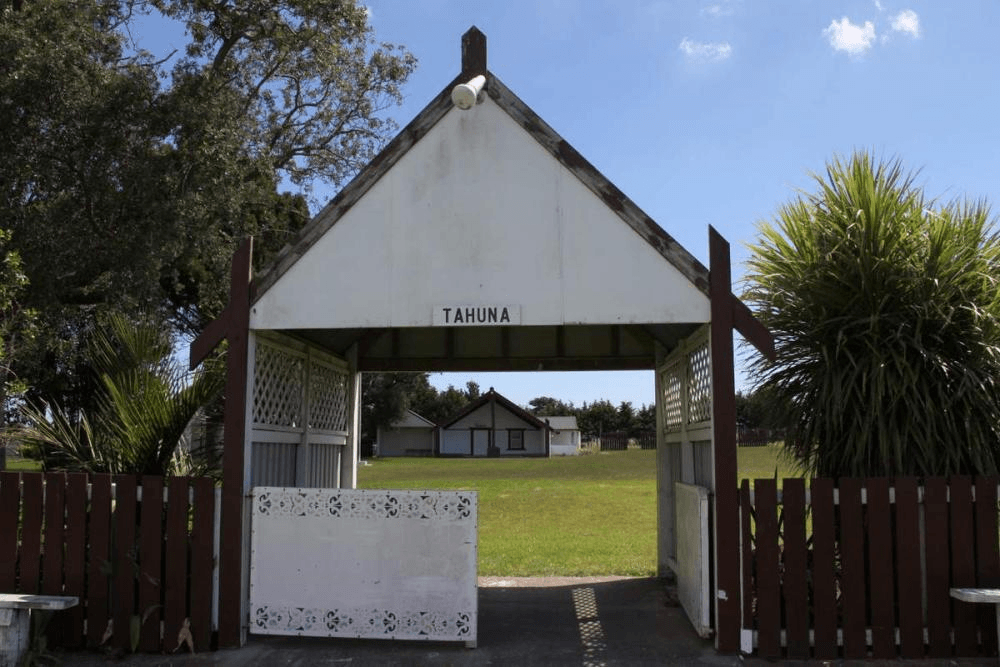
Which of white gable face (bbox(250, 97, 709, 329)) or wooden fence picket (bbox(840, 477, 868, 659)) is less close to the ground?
white gable face (bbox(250, 97, 709, 329))

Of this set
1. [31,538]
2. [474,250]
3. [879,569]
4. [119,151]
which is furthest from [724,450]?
[119,151]

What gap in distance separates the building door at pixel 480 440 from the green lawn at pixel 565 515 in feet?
97.1

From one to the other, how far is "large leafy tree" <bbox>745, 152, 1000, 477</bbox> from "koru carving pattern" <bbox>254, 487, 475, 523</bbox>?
3101mm

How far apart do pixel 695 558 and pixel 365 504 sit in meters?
2.65

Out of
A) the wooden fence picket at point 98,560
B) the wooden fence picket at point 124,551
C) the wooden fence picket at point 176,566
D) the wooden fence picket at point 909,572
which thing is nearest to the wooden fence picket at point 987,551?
the wooden fence picket at point 909,572

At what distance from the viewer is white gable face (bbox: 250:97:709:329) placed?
6.91 meters

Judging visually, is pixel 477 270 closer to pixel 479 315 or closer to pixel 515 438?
pixel 479 315

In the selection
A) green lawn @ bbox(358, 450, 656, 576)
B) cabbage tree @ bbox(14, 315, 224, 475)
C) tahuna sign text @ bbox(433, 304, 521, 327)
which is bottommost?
green lawn @ bbox(358, 450, 656, 576)

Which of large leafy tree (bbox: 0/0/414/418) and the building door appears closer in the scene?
large leafy tree (bbox: 0/0/414/418)

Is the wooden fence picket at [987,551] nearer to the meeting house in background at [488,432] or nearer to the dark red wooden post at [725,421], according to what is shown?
the dark red wooden post at [725,421]

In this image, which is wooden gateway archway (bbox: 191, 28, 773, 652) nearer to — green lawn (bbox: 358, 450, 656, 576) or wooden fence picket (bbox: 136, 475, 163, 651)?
wooden fence picket (bbox: 136, 475, 163, 651)

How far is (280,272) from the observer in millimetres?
7090

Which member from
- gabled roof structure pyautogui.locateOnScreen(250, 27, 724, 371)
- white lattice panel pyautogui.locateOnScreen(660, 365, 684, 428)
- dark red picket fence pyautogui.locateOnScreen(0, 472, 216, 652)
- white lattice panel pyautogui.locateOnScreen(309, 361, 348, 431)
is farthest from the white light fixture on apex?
white lattice panel pyautogui.locateOnScreen(660, 365, 684, 428)

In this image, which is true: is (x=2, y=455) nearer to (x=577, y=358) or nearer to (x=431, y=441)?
(x=577, y=358)
